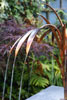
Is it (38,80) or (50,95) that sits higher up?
(50,95)

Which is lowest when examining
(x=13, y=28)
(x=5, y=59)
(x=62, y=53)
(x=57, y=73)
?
(x=57, y=73)

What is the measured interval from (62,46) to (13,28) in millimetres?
751

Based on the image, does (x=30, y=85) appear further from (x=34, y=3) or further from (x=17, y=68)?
(x=34, y=3)

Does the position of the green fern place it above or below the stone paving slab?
below

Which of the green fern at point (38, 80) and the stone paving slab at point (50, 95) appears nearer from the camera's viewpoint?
the stone paving slab at point (50, 95)

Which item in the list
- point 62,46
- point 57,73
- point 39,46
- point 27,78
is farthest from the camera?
point 57,73

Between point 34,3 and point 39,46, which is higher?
point 34,3

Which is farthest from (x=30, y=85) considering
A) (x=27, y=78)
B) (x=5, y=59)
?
(x=5, y=59)

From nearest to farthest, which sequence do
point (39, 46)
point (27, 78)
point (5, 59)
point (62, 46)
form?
1. point (62, 46)
2. point (39, 46)
3. point (5, 59)
4. point (27, 78)

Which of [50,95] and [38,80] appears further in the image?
[38,80]

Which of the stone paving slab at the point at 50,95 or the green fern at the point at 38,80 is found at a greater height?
Result: the stone paving slab at the point at 50,95

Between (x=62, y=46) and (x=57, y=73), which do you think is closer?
(x=62, y=46)

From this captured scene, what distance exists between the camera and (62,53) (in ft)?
6.42

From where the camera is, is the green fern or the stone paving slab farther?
the green fern
